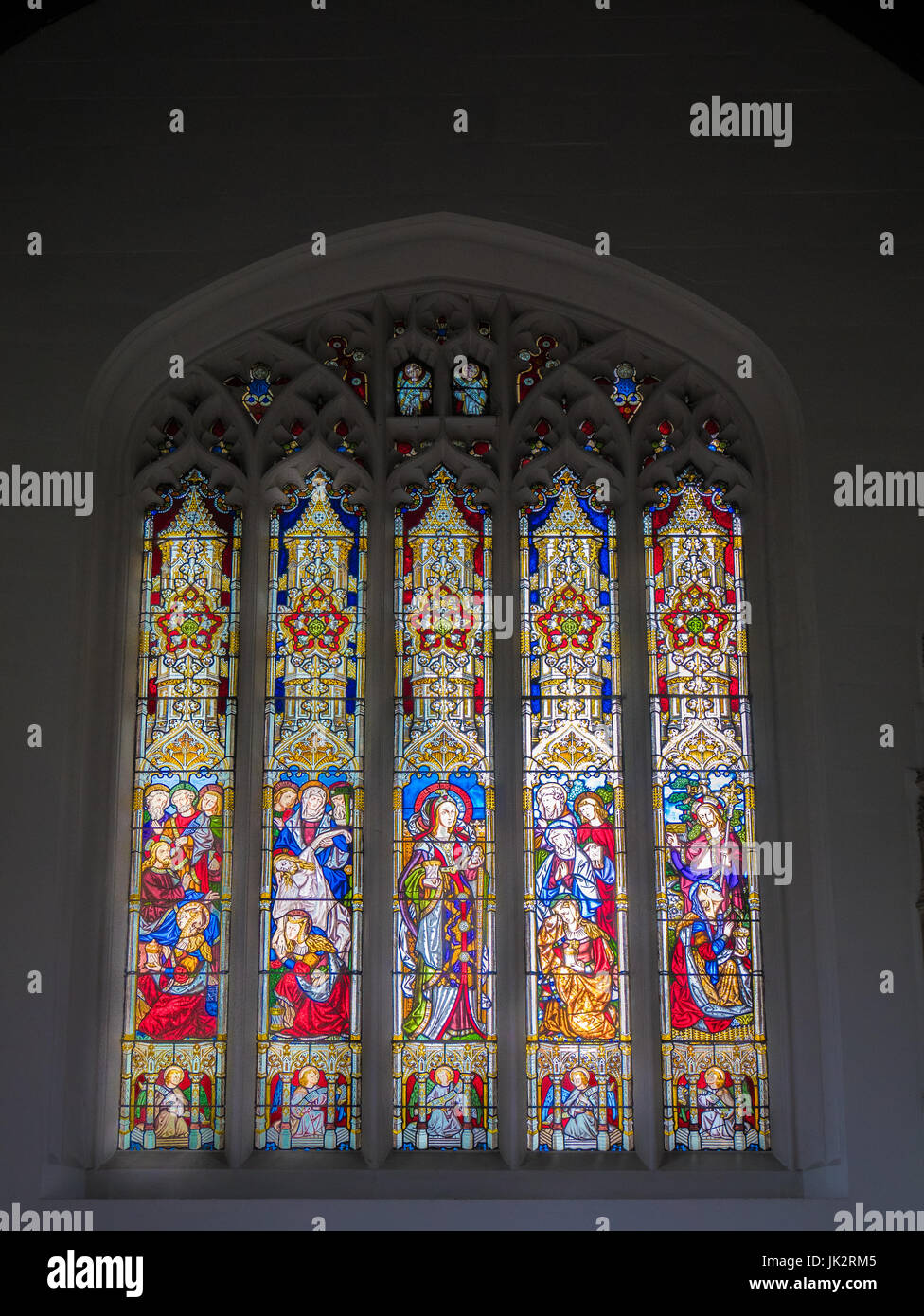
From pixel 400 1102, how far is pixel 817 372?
3619mm

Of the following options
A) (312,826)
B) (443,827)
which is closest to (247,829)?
(312,826)

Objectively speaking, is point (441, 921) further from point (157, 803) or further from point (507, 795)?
point (157, 803)

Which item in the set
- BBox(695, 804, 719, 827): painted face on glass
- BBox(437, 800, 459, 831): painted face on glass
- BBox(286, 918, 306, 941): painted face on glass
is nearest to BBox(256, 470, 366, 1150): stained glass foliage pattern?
BBox(286, 918, 306, 941): painted face on glass

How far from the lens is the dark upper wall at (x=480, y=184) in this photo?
6.64 m

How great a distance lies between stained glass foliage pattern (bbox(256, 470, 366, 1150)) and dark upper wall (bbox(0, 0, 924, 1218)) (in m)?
0.92

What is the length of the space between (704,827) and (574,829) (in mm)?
559

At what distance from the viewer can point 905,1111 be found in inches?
234

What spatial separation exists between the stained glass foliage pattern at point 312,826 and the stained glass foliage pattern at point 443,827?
0.66 feet

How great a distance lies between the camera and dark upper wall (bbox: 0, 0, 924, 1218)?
6.64m

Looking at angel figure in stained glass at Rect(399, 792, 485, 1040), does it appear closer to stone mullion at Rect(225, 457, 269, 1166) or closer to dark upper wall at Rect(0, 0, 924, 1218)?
stone mullion at Rect(225, 457, 269, 1166)

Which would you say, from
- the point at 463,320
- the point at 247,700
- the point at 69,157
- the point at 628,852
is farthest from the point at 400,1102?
the point at 69,157

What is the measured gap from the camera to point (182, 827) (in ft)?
21.9

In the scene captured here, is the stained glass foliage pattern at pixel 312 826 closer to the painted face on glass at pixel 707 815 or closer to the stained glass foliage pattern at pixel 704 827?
the stained glass foliage pattern at pixel 704 827

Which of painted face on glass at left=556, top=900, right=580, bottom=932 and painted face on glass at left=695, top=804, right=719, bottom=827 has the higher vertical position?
painted face on glass at left=695, top=804, right=719, bottom=827
